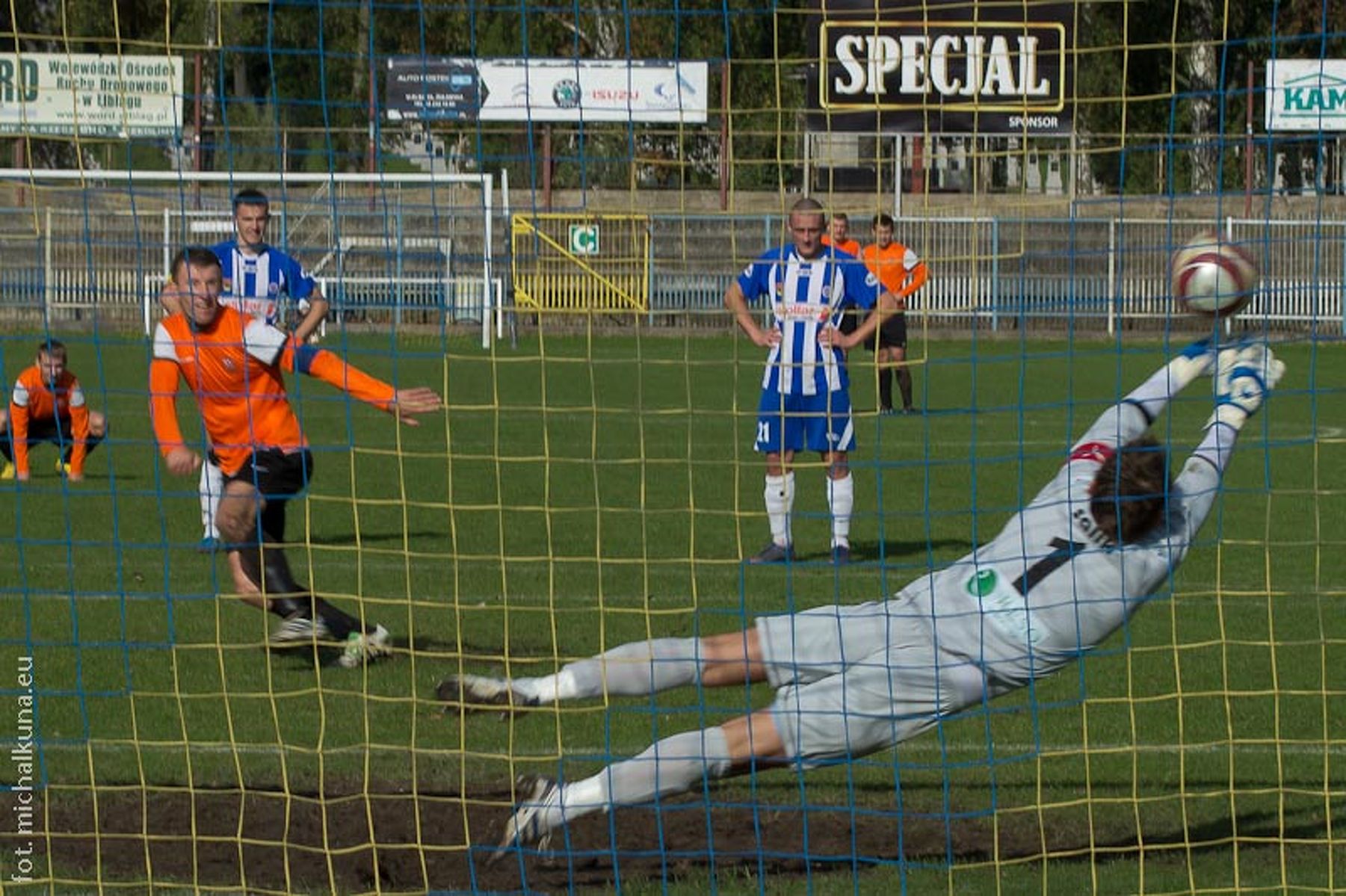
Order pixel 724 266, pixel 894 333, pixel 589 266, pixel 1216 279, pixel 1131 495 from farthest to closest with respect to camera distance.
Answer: pixel 589 266 < pixel 724 266 < pixel 894 333 < pixel 1216 279 < pixel 1131 495

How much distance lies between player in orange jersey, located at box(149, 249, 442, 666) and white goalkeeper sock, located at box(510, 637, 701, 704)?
171 cm

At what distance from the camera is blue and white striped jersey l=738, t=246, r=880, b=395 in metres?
11.2

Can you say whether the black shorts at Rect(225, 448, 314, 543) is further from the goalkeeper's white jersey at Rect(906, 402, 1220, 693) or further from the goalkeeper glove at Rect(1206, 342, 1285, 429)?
the goalkeeper glove at Rect(1206, 342, 1285, 429)

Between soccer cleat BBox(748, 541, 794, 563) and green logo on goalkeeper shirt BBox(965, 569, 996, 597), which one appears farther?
soccer cleat BBox(748, 541, 794, 563)

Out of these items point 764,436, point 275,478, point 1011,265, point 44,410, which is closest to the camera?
point 275,478

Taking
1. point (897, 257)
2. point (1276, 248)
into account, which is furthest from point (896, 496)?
point (1276, 248)

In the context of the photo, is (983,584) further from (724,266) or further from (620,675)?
(724,266)

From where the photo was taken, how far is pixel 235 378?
8.77 m

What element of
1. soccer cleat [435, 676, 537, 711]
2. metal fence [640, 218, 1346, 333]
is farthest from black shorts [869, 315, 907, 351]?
soccer cleat [435, 676, 537, 711]

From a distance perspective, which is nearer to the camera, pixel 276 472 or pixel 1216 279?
pixel 1216 279

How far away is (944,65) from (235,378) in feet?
11.5

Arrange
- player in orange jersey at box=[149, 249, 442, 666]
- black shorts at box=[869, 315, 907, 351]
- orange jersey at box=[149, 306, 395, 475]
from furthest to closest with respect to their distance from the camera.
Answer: black shorts at box=[869, 315, 907, 351]
orange jersey at box=[149, 306, 395, 475]
player in orange jersey at box=[149, 249, 442, 666]

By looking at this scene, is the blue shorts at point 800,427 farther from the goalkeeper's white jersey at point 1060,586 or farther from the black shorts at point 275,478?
the goalkeeper's white jersey at point 1060,586

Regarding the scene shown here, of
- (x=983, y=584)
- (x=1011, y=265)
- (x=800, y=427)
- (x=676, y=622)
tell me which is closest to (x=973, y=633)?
(x=983, y=584)
